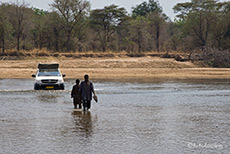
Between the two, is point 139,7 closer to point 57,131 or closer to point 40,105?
point 40,105

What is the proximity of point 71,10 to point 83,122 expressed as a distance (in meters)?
41.9

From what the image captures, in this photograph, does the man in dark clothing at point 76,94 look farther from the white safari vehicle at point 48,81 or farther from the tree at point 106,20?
the tree at point 106,20

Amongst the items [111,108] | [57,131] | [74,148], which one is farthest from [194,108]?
[74,148]

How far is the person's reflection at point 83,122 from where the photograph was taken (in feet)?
41.3

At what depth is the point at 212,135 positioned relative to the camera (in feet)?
39.5

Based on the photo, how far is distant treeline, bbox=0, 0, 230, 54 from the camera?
5306 cm

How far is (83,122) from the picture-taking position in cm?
1422

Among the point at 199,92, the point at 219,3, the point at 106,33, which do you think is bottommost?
the point at 199,92

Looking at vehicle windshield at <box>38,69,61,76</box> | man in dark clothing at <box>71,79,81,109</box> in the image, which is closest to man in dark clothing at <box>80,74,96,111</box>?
man in dark clothing at <box>71,79,81,109</box>

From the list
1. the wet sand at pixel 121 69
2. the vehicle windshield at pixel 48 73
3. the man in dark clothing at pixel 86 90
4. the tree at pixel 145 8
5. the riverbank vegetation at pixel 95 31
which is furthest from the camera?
the tree at pixel 145 8

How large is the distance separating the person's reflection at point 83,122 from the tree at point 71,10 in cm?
3817

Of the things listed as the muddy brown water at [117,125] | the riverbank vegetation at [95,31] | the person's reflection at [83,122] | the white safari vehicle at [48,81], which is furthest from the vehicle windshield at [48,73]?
the riverbank vegetation at [95,31]

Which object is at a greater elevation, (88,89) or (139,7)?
(139,7)

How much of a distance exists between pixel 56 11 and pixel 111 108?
126ft
